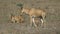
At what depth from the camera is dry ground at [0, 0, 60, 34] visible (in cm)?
1191

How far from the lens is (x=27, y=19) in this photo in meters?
14.7

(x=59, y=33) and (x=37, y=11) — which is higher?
(x=37, y=11)

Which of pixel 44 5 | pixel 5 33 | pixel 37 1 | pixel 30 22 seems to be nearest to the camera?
pixel 5 33

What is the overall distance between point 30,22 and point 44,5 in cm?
566

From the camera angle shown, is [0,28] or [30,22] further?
[30,22]

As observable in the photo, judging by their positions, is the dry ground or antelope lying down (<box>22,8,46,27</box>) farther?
antelope lying down (<box>22,8,46,27</box>)

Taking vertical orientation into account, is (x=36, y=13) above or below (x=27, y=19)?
above

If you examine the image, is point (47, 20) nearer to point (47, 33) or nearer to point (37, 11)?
point (37, 11)

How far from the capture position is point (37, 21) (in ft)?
Result: 45.3

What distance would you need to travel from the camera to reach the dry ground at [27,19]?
11914 millimetres

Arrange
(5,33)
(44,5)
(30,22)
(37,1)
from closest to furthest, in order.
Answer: (5,33)
(30,22)
(44,5)
(37,1)

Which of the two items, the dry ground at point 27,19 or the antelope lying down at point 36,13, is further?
the antelope lying down at point 36,13

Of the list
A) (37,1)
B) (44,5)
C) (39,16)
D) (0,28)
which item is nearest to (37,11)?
(39,16)

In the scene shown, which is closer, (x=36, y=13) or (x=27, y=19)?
(x=36, y=13)
